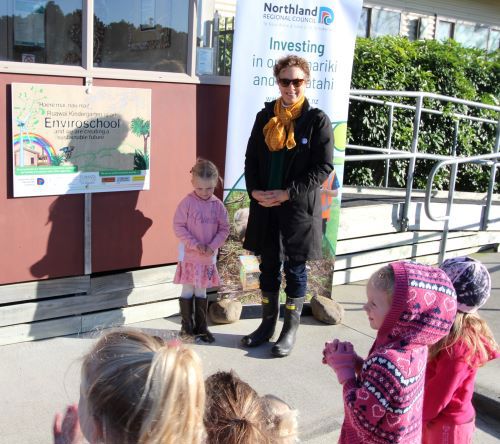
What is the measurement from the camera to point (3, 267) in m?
4.03

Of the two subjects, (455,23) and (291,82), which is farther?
(455,23)

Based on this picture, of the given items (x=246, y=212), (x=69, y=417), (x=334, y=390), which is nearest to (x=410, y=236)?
(x=246, y=212)

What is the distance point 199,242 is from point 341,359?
7.60ft

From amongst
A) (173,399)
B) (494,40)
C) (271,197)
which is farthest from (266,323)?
(494,40)

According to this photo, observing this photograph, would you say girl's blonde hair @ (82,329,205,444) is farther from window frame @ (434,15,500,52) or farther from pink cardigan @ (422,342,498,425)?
window frame @ (434,15,500,52)

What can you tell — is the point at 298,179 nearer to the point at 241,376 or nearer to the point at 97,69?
the point at 241,376

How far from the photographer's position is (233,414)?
1566 mm

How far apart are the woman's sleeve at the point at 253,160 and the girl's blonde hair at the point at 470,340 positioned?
2.00 metres

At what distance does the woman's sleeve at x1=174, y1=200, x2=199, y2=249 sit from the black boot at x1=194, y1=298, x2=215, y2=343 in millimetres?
406

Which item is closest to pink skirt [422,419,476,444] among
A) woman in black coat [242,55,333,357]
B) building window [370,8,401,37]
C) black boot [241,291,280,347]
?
woman in black coat [242,55,333,357]

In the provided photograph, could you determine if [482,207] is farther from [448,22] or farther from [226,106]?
[448,22]

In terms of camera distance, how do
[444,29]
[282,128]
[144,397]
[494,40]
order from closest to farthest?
[144,397] < [282,128] < [444,29] < [494,40]

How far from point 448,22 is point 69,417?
15.5m

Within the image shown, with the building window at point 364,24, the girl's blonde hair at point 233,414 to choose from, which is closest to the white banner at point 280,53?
the girl's blonde hair at point 233,414
